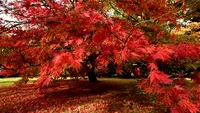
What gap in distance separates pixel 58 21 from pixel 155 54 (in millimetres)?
2682

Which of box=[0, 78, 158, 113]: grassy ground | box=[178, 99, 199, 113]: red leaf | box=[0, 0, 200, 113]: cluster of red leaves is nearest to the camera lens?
box=[178, 99, 199, 113]: red leaf

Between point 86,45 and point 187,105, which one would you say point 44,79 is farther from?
point 187,105

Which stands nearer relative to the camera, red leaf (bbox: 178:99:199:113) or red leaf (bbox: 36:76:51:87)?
red leaf (bbox: 178:99:199:113)

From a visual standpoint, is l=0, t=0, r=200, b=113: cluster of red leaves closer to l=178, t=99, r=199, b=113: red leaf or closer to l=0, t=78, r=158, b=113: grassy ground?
l=178, t=99, r=199, b=113: red leaf

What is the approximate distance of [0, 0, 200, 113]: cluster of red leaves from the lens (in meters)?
4.87

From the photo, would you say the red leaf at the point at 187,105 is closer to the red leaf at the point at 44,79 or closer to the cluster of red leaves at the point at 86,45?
the cluster of red leaves at the point at 86,45

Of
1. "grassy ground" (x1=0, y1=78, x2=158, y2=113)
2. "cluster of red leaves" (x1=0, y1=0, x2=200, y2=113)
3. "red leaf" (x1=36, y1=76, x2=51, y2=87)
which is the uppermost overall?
"cluster of red leaves" (x1=0, y1=0, x2=200, y2=113)

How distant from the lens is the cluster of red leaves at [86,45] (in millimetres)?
4873

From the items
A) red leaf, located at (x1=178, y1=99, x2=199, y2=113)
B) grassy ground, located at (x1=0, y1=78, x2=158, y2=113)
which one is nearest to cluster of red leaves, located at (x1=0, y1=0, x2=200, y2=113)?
red leaf, located at (x1=178, y1=99, x2=199, y2=113)

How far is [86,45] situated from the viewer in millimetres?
5434

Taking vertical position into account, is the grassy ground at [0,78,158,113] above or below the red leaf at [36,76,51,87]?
below

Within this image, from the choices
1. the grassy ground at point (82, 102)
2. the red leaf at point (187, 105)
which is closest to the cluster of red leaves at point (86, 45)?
the red leaf at point (187, 105)

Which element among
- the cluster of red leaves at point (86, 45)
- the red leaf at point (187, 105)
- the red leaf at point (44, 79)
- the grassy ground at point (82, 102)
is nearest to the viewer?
the red leaf at point (187, 105)

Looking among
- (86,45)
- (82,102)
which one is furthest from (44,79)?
(82,102)
